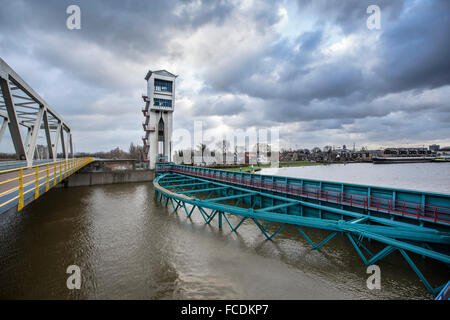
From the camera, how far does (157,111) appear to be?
36.1 m

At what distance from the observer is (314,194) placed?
1216 cm

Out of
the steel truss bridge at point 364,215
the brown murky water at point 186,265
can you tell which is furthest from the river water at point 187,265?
the steel truss bridge at point 364,215

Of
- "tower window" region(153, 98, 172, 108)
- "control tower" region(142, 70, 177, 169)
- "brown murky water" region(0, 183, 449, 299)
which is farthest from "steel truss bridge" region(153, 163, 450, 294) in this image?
"tower window" region(153, 98, 172, 108)

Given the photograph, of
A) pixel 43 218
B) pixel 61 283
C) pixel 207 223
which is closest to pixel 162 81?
pixel 43 218

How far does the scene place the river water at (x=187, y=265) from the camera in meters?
5.63

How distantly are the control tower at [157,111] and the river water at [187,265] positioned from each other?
2572 cm

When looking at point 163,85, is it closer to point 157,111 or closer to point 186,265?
point 157,111

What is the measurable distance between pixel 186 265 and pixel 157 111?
33.9 m

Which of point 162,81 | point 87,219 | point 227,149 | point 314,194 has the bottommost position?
point 87,219

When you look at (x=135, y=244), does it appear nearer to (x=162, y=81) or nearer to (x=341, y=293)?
(x=341, y=293)

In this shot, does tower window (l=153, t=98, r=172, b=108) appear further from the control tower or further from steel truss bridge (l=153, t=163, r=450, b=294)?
steel truss bridge (l=153, t=163, r=450, b=294)

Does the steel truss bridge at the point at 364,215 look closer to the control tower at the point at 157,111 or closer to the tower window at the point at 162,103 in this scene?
the control tower at the point at 157,111

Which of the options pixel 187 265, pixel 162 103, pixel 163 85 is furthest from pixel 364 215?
pixel 163 85
